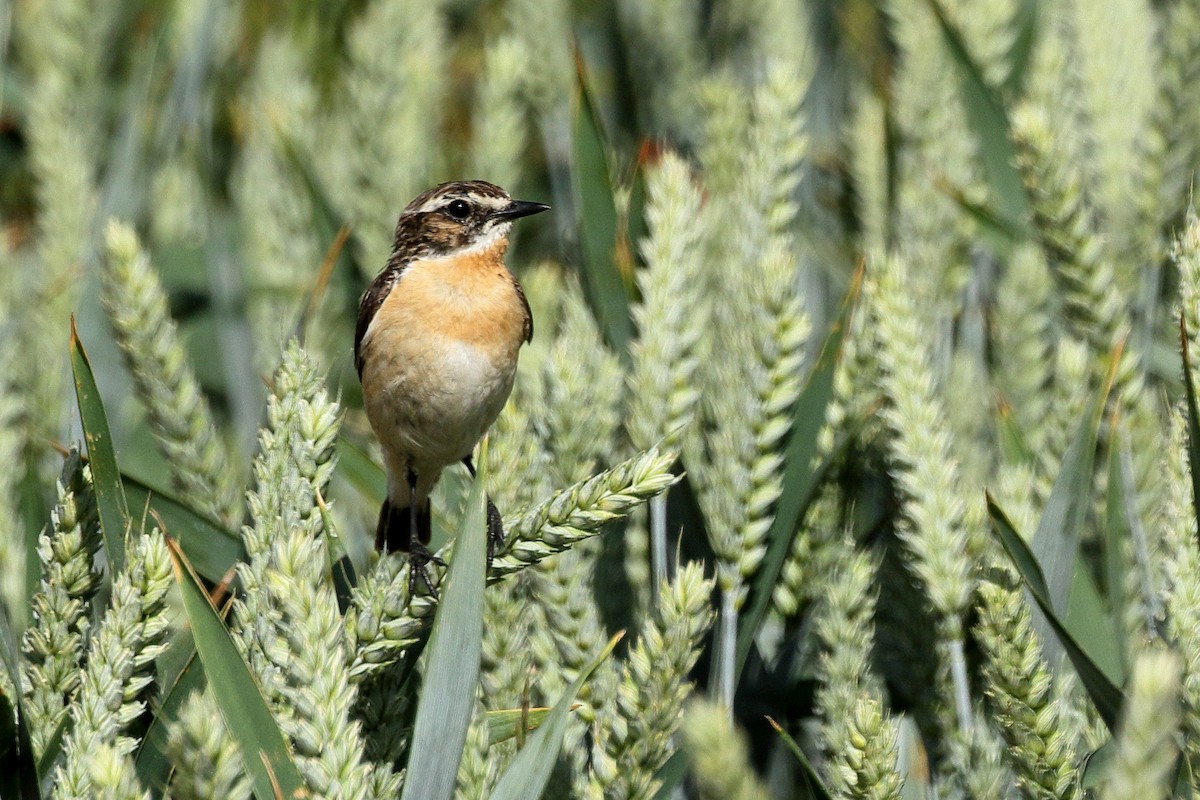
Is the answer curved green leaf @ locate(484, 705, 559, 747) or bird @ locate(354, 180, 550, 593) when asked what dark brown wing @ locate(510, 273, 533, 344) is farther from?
curved green leaf @ locate(484, 705, 559, 747)

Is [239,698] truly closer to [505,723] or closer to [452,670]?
[452,670]

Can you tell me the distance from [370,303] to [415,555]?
107 centimetres

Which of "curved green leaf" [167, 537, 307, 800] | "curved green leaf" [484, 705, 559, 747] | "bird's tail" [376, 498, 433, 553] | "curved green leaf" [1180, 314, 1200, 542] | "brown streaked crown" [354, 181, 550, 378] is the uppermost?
"brown streaked crown" [354, 181, 550, 378]

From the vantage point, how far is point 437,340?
106 inches

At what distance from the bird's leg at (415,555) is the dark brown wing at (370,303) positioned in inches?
10.5

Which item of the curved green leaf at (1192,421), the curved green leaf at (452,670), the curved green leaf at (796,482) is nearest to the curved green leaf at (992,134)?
the curved green leaf at (796,482)

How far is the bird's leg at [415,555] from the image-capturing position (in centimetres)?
159

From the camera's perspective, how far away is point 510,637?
1.91 m

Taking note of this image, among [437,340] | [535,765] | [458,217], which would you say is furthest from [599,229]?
[535,765]

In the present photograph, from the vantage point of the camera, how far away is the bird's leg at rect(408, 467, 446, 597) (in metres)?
1.59

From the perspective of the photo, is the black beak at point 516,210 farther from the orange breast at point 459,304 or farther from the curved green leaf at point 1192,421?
the curved green leaf at point 1192,421

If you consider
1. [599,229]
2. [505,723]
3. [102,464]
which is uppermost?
[599,229]

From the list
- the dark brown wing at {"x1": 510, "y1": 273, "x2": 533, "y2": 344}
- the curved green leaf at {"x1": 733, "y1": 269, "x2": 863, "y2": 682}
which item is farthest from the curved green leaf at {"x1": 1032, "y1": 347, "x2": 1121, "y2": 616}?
the dark brown wing at {"x1": 510, "y1": 273, "x2": 533, "y2": 344}

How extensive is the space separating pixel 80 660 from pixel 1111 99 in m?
2.07
